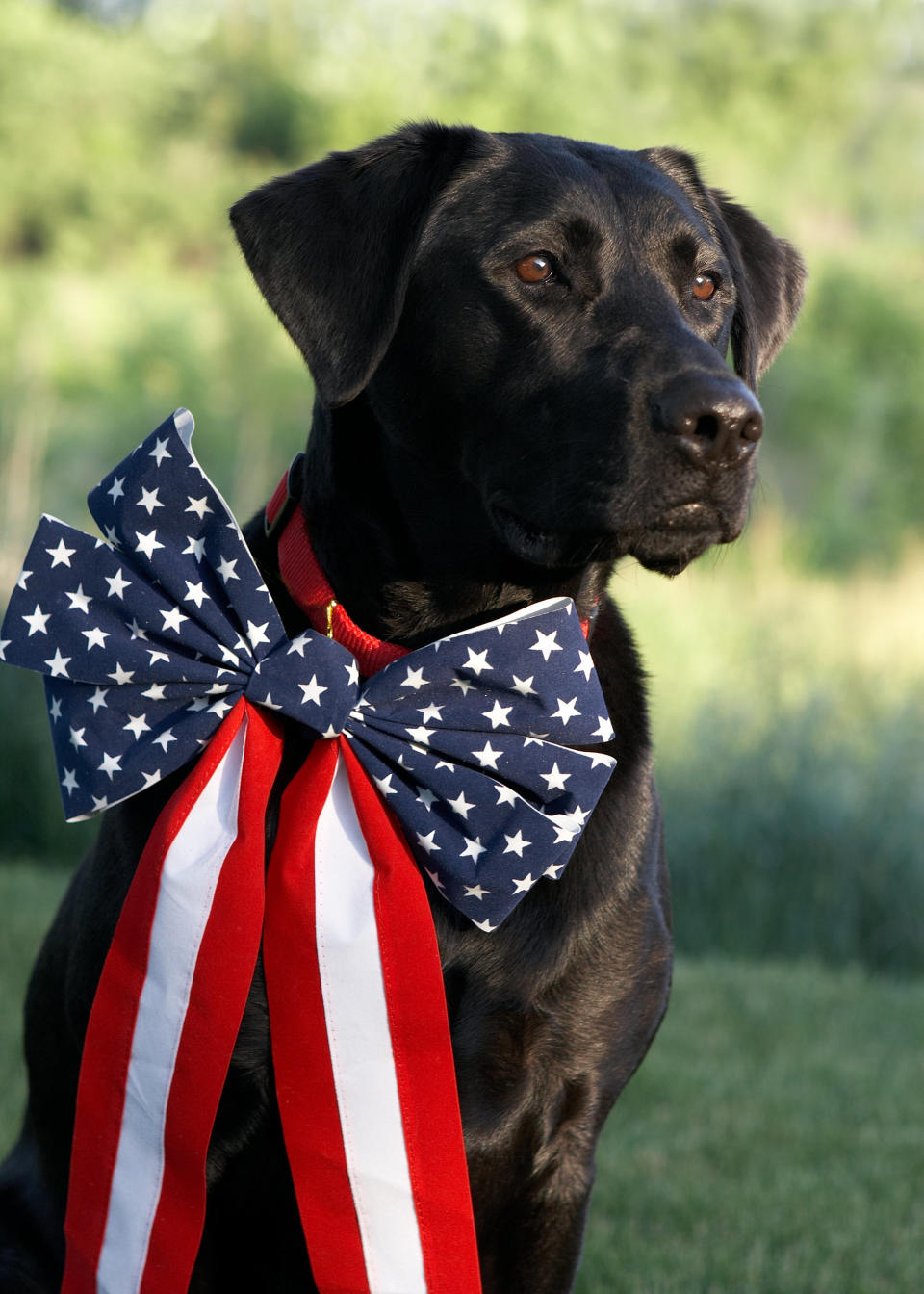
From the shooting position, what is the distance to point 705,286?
2.24 meters

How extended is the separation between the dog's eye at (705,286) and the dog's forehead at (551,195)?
2.6 inches

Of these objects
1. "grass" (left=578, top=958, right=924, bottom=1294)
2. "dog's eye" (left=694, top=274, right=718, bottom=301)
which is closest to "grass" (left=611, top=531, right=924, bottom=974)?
"grass" (left=578, top=958, right=924, bottom=1294)

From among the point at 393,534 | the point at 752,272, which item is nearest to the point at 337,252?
the point at 393,534

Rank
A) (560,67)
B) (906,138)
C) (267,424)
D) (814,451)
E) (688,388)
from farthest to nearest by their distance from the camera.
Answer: (906,138), (560,67), (814,451), (267,424), (688,388)

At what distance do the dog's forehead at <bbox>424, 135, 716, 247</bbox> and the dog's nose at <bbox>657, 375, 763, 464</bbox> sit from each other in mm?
377

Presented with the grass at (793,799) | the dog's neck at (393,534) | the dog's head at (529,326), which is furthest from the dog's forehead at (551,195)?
the grass at (793,799)

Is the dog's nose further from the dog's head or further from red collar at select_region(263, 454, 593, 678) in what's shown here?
red collar at select_region(263, 454, 593, 678)

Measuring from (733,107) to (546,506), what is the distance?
30.1 metres

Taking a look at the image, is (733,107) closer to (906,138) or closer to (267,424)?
(906,138)

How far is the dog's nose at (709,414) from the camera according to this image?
183 centimetres

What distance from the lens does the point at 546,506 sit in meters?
1.95

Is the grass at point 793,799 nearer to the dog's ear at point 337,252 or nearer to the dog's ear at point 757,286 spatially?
the dog's ear at point 757,286

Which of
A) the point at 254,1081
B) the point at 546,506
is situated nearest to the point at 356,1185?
the point at 254,1081

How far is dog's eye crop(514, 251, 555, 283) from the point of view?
80.7 inches
